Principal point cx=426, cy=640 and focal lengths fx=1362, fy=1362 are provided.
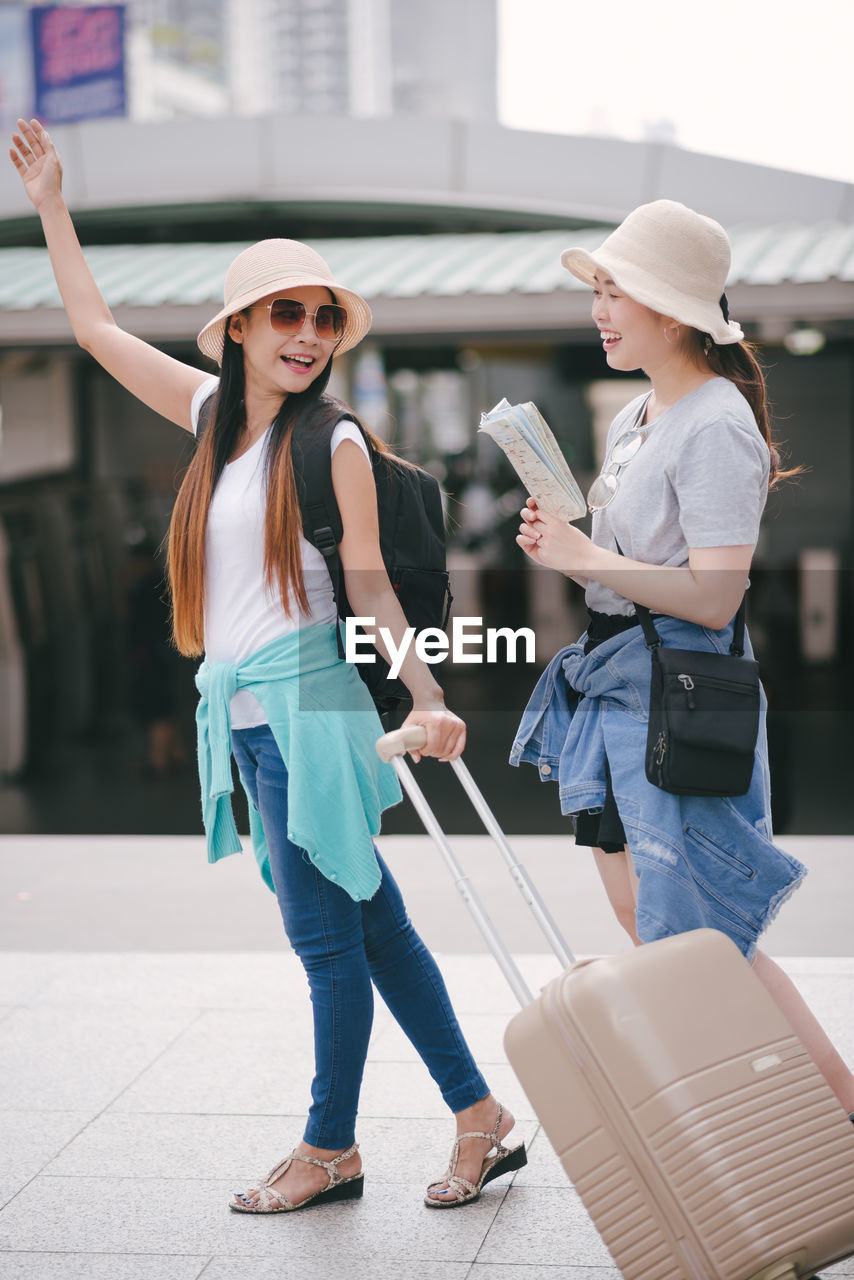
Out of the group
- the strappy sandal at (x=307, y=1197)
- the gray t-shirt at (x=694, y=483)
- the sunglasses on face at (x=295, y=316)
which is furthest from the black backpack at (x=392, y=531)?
the strappy sandal at (x=307, y=1197)

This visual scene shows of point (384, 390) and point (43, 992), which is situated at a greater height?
point (384, 390)

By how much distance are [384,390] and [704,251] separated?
10.8m

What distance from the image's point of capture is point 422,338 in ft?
28.0

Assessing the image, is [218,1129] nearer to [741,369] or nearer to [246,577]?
[246,577]

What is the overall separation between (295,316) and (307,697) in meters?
0.78

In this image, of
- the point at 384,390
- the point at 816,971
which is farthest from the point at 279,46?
the point at 816,971

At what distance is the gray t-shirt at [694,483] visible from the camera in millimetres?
2391

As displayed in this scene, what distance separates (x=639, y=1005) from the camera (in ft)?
6.97

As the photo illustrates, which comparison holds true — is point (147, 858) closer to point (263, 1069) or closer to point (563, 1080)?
point (263, 1069)

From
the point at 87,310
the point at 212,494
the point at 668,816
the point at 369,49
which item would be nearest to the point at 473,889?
the point at 668,816

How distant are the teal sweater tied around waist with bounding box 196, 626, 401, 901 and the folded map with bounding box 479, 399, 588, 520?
21.8 inches

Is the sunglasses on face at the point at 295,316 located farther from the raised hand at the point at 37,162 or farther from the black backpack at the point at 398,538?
the raised hand at the point at 37,162

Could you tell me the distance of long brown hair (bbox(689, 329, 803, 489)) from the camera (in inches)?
101

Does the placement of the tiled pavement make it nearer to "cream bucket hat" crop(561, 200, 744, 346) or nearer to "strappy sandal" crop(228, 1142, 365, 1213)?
"strappy sandal" crop(228, 1142, 365, 1213)
